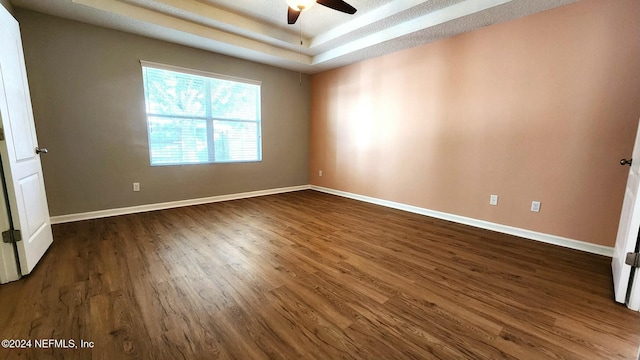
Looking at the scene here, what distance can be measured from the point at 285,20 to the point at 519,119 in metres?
3.12

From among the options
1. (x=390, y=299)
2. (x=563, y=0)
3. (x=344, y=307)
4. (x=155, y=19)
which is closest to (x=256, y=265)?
(x=344, y=307)

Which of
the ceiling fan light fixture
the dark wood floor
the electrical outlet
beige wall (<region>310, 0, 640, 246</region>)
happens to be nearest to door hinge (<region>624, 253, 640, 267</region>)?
the dark wood floor

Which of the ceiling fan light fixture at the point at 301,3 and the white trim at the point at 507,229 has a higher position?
the ceiling fan light fixture at the point at 301,3

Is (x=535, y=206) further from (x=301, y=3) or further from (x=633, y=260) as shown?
(x=301, y=3)

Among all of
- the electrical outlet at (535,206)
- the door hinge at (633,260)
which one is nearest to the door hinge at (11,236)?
the door hinge at (633,260)

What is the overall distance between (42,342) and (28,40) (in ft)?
10.7

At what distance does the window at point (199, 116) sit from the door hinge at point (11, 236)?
6.32ft

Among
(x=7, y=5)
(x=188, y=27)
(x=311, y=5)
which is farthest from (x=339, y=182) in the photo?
(x=7, y=5)

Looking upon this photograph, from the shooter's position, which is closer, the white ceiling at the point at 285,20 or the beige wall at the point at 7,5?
the beige wall at the point at 7,5

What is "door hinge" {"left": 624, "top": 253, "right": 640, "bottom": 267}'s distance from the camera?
1584 mm

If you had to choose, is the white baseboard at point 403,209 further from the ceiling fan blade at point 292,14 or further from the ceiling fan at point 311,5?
the ceiling fan blade at point 292,14

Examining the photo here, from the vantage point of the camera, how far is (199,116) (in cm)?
399

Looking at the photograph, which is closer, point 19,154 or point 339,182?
point 19,154

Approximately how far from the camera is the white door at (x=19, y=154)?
180 cm
